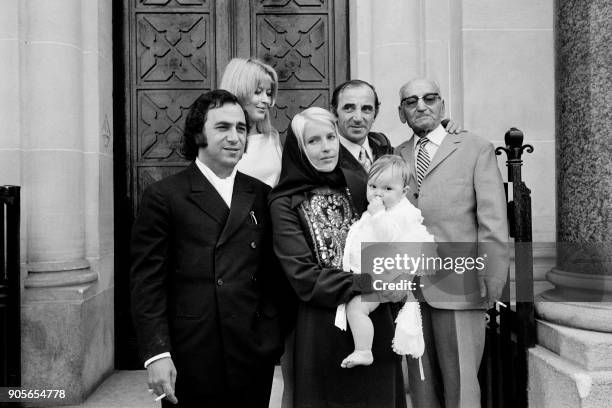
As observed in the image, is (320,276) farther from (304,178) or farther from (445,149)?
(445,149)

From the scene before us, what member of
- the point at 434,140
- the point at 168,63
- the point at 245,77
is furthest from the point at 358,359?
the point at 168,63

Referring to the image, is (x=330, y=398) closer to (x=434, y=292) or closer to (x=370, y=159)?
(x=434, y=292)

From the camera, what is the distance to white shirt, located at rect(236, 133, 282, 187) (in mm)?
3043

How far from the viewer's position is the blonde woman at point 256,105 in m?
3.05

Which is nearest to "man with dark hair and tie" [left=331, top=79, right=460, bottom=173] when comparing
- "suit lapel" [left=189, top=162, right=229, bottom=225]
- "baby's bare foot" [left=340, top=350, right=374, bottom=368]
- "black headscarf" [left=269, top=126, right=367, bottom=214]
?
"black headscarf" [left=269, top=126, right=367, bottom=214]

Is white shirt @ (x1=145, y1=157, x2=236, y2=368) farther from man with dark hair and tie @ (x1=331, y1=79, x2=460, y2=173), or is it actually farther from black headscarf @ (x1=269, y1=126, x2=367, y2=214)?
man with dark hair and tie @ (x1=331, y1=79, x2=460, y2=173)

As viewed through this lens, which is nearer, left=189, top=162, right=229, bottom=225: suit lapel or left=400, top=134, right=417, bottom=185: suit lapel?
left=189, top=162, right=229, bottom=225: suit lapel

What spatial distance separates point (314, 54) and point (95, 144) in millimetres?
2272

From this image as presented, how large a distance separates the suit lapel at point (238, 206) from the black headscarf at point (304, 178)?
0.11 meters

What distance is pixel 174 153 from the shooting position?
16.7 feet

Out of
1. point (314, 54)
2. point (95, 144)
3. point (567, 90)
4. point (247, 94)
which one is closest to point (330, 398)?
point (247, 94)

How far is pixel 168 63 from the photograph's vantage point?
5070 mm

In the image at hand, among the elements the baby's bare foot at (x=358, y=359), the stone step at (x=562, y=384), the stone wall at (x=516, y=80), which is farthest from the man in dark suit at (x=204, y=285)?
the stone wall at (x=516, y=80)

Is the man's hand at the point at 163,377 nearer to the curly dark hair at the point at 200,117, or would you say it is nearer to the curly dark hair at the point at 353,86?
the curly dark hair at the point at 200,117
